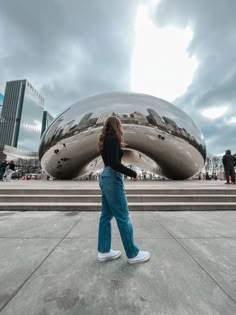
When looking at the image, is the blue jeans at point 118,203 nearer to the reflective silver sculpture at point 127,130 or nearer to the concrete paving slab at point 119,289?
the concrete paving slab at point 119,289

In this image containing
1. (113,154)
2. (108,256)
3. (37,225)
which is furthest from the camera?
(37,225)

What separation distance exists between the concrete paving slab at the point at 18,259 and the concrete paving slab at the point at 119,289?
0.10 metres

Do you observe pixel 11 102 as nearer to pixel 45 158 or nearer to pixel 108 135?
pixel 45 158

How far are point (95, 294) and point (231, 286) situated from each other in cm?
114

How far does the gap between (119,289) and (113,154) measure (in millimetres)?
1165

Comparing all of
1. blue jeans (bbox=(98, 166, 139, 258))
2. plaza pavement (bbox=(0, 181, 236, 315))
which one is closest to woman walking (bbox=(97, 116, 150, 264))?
blue jeans (bbox=(98, 166, 139, 258))

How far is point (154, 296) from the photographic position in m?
1.33

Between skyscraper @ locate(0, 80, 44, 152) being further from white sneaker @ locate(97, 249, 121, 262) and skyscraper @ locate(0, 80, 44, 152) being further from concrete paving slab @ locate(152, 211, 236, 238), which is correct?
white sneaker @ locate(97, 249, 121, 262)

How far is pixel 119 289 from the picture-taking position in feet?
4.62

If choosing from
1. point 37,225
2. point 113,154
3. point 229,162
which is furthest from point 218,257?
point 229,162

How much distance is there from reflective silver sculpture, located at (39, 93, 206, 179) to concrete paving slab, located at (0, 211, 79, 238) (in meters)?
7.37

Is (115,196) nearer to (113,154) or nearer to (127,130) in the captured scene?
(113,154)

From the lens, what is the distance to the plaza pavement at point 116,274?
123 centimetres

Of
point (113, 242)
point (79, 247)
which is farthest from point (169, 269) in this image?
point (79, 247)
